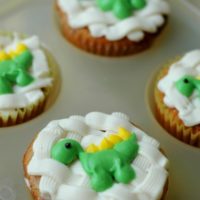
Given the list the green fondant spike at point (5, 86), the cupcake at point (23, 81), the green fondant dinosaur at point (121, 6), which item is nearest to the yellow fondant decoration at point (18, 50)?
the cupcake at point (23, 81)

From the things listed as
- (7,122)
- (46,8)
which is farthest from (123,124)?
(46,8)

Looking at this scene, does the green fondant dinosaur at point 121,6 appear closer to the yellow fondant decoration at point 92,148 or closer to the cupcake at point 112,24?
the cupcake at point 112,24

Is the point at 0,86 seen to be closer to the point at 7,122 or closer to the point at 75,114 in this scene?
the point at 7,122

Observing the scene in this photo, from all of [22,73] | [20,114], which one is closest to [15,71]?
[22,73]

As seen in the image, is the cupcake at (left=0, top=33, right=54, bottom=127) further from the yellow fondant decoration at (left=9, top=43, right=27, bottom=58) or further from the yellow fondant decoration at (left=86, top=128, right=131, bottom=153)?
the yellow fondant decoration at (left=86, top=128, right=131, bottom=153)

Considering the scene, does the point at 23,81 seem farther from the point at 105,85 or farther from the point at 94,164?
the point at 94,164

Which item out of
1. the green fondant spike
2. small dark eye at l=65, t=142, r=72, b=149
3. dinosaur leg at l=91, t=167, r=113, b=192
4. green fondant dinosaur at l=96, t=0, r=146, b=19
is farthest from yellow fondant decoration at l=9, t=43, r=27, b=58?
dinosaur leg at l=91, t=167, r=113, b=192

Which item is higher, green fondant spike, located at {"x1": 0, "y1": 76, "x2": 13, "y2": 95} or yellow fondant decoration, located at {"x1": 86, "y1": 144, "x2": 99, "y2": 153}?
green fondant spike, located at {"x1": 0, "y1": 76, "x2": 13, "y2": 95}
